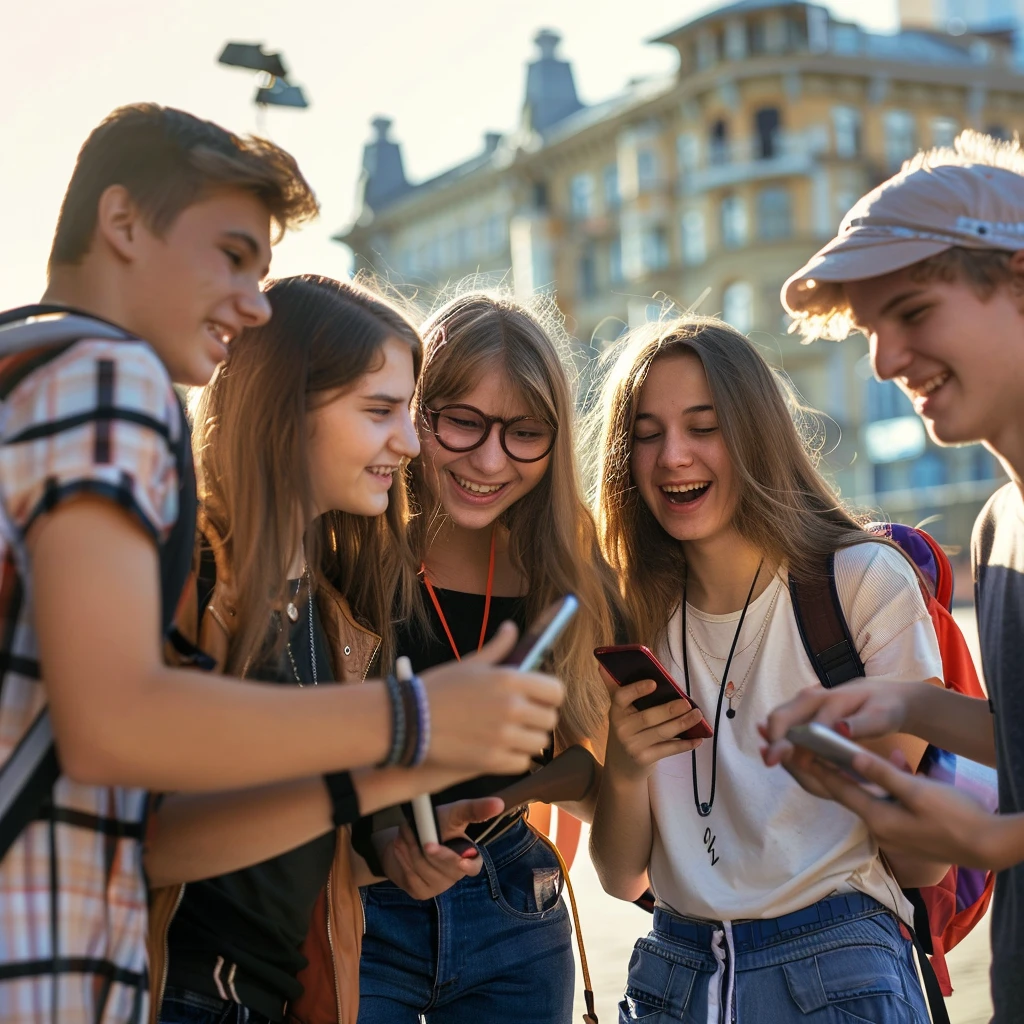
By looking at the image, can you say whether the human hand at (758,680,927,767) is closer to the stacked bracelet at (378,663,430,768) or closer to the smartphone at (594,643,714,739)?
the smartphone at (594,643,714,739)

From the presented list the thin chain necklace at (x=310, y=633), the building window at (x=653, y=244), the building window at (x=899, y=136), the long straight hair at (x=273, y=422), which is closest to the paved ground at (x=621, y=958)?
the thin chain necklace at (x=310, y=633)

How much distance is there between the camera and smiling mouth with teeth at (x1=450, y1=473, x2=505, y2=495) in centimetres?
367

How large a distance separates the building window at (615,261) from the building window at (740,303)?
5.47 meters

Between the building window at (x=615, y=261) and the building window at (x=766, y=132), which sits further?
the building window at (x=615, y=261)

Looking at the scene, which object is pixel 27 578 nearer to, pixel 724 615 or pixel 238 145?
pixel 238 145

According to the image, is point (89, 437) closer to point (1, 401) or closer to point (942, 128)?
point (1, 401)

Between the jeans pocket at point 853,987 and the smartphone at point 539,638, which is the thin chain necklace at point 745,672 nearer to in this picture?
the jeans pocket at point 853,987

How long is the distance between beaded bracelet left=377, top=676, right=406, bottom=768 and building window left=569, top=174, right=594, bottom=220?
166ft

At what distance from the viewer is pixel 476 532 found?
3.91 meters

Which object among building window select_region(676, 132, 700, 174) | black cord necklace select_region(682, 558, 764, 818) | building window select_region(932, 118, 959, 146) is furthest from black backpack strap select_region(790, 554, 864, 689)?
building window select_region(932, 118, 959, 146)

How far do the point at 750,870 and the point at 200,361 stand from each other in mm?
1737

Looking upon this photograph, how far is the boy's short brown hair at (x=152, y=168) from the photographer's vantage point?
2031 mm

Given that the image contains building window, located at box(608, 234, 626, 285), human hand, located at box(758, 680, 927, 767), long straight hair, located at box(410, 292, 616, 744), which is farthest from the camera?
building window, located at box(608, 234, 626, 285)

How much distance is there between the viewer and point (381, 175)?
64625 mm
